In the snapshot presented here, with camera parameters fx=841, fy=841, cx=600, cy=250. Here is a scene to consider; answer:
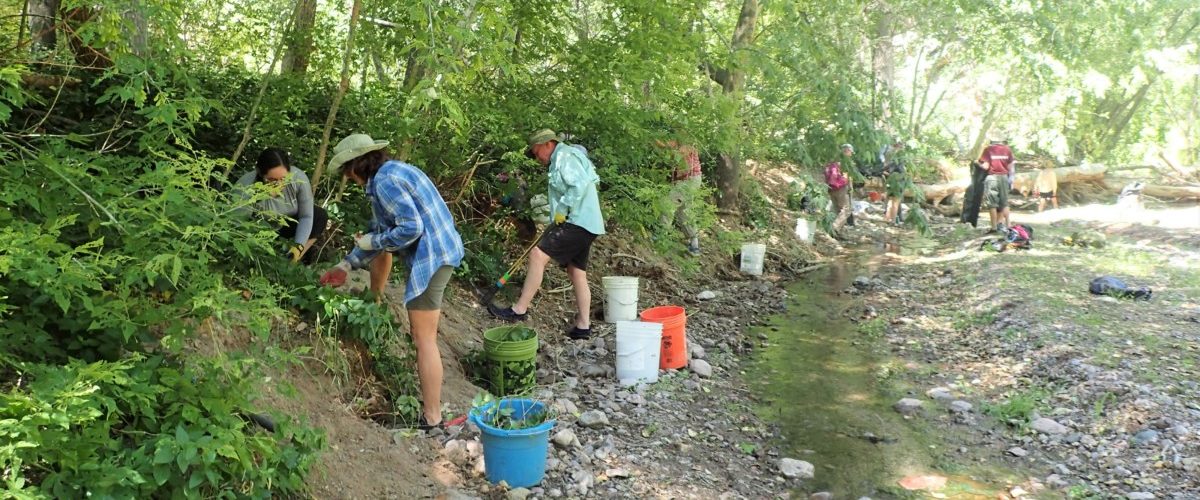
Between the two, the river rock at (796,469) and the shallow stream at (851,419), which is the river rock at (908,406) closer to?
the shallow stream at (851,419)

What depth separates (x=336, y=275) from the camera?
4715mm

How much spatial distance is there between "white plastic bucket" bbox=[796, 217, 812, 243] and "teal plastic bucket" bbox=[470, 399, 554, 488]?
913 cm

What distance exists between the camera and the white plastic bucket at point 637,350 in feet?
18.6

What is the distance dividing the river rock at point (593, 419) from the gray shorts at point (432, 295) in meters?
1.13

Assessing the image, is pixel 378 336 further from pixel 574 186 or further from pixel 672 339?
pixel 672 339

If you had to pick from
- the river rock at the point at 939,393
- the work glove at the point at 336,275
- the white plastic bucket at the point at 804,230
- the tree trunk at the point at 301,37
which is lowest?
the river rock at the point at 939,393

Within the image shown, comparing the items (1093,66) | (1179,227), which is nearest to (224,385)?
(1179,227)

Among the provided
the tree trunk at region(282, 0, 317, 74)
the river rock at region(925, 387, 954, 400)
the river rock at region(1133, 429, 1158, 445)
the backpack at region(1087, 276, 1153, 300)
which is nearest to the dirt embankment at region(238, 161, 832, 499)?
the river rock at region(925, 387, 954, 400)

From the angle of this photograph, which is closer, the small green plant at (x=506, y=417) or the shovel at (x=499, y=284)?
the small green plant at (x=506, y=417)

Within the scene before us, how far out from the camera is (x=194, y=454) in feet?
8.61

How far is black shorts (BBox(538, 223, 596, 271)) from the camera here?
20.7 ft

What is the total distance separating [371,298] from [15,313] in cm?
191

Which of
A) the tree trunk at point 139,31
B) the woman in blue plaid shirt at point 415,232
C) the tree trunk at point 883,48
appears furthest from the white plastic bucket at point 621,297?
the tree trunk at point 883,48

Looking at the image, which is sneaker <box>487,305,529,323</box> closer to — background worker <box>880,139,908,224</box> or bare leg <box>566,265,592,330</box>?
bare leg <box>566,265,592,330</box>
